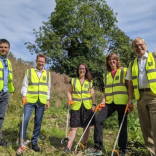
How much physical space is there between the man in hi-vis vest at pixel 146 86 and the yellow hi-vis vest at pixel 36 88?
1903mm

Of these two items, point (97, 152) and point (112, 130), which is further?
point (112, 130)

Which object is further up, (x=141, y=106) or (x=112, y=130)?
(x=141, y=106)

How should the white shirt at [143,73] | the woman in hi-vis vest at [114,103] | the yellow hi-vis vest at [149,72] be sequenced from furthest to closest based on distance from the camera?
1. the woman in hi-vis vest at [114,103]
2. the white shirt at [143,73]
3. the yellow hi-vis vest at [149,72]

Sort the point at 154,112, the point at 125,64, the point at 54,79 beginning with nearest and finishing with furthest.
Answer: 1. the point at 154,112
2. the point at 54,79
3. the point at 125,64

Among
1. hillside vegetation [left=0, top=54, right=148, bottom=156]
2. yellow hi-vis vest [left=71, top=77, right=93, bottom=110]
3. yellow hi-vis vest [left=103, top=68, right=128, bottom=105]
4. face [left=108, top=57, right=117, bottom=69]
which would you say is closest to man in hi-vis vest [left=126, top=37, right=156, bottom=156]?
yellow hi-vis vest [left=103, top=68, right=128, bottom=105]

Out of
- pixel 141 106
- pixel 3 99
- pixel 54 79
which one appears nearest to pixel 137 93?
pixel 141 106

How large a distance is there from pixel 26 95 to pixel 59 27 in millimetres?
18902

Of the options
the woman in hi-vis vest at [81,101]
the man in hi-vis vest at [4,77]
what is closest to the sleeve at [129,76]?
the woman in hi-vis vest at [81,101]

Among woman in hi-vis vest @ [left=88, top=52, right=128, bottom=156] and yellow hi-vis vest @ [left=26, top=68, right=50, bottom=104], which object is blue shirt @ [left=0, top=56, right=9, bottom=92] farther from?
woman in hi-vis vest @ [left=88, top=52, right=128, bottom=156]

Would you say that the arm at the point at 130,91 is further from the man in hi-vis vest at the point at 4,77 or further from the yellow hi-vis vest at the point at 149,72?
the man in hi-vis vest at the point at 4,77

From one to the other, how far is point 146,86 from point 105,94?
1066mm

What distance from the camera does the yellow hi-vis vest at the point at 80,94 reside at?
4.14m

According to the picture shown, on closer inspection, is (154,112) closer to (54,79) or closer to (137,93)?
(137,93)

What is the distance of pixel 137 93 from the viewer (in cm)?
338
